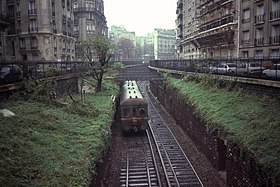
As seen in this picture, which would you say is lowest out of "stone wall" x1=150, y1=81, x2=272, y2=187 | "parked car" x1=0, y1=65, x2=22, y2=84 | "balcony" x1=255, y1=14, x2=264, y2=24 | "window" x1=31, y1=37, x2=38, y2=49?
"stone wall" x1=150, y1=81, x2=272, y2=187

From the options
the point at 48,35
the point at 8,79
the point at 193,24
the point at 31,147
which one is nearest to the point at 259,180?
the point at 31,147

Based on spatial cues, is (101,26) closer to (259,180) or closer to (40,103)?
(40,103)

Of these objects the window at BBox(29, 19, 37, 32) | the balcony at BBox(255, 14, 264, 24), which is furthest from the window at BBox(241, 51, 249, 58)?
the window at BBox(29, 19, 37, 32)

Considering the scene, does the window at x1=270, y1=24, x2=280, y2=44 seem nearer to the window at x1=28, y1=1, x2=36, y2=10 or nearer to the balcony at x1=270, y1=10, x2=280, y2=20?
the balcony at x1=270, y1=10, x2=280, y2=20

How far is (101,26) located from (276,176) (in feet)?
242

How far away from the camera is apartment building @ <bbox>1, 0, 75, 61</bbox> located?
41938mm

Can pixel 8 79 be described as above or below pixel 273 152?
above

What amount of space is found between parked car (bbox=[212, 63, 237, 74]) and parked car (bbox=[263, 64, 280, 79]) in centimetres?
385

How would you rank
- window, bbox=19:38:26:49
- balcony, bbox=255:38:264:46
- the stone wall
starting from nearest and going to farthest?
1. the stone wall
2. balcony, bbox=255:38:264:46
3. window, bbox=19:38:26:49

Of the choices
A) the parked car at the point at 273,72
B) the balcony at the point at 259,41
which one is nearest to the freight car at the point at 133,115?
the parked car at the point at 273,72

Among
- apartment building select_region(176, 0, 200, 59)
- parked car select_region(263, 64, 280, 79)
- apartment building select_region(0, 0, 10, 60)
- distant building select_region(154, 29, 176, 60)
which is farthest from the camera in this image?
distant building select_region(154, 29, 176, 60)

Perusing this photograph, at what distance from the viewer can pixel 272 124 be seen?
41.2 feet

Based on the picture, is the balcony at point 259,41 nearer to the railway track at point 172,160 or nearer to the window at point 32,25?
the railway track at point 172,160

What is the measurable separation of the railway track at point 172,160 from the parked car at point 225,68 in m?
6.38
